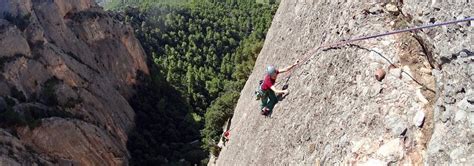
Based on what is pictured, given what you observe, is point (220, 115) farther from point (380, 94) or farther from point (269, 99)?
point (380, 94)

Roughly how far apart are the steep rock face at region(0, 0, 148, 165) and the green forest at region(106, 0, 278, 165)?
16.6 ft

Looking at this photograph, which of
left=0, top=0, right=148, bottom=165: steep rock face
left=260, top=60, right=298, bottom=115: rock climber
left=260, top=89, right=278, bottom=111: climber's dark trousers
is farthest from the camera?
left=0, top=0, right=148, bottom=165: steep rock face

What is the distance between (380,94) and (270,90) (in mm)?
5910

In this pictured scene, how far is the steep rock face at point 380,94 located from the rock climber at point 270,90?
0.40m

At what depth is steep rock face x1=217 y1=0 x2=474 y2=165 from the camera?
8.91 m

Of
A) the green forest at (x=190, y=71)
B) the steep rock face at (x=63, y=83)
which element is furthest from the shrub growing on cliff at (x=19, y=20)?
the green forest at (x=190, y=71)

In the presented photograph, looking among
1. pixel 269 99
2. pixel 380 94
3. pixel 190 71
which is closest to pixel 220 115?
pixel 269 99

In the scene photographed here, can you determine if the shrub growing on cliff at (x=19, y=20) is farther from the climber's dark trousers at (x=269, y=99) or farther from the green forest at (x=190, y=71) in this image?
the climber's dark trousers at (x=269, y=99)

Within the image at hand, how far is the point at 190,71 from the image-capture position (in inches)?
3595

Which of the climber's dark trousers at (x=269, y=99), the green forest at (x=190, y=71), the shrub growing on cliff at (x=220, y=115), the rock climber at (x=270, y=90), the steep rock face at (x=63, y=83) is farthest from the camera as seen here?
the green forest at (x=190, y=71)

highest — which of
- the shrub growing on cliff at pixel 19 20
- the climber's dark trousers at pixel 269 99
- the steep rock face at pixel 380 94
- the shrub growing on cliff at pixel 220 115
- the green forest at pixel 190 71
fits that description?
the steep rock face at pixel 380 94

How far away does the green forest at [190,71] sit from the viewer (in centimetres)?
5707

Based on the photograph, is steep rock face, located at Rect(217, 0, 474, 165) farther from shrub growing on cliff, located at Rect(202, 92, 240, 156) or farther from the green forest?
shrub growing on cliff, located at Rect(202, 92, 240, 156)

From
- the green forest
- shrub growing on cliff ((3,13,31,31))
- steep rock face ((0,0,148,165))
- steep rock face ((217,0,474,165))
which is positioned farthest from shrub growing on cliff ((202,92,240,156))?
steep rock face ((217,0,474,165))
